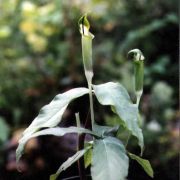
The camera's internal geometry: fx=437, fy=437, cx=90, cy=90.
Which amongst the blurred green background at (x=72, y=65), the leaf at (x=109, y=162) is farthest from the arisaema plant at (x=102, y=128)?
the blurred green background at (x=72, y=65)

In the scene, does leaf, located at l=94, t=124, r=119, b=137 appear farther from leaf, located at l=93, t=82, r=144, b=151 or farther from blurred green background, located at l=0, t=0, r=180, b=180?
blurred green background, located at l=0, t=0, r=180, b=180

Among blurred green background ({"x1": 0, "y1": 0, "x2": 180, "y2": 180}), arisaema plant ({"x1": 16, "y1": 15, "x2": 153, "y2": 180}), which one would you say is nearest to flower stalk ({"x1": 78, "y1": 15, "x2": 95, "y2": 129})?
arisaema plant ({"x1": 16, "y1": 15, "x2": 153, "y2": 180})

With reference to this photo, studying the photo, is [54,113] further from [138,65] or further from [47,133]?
[138,65]

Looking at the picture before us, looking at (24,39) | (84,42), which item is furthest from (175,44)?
(84,42)

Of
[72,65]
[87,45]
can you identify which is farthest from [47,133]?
[72,65]

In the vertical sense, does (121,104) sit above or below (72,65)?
above
